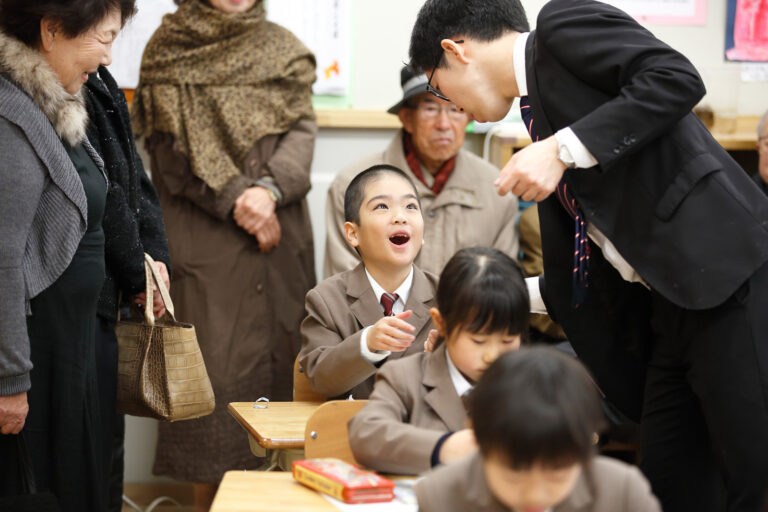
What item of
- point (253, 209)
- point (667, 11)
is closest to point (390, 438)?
point (253, 209)

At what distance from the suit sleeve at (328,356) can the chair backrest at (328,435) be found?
1.07 feet

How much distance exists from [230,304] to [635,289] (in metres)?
1.99

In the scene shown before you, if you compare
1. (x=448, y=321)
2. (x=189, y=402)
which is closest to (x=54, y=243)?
(x=189, y=402)

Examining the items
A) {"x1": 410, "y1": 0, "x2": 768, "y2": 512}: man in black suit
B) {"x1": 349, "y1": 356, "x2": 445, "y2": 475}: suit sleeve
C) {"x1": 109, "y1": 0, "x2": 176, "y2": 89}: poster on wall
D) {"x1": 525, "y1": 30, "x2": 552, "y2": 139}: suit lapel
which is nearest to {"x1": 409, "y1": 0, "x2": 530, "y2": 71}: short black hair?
{"x1": 410, "y1": 0, "x2": 768, "y2": 512}: man in black suit

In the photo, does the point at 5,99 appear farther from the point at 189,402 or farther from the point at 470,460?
the point at 470,460

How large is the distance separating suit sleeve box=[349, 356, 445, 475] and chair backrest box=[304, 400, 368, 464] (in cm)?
15

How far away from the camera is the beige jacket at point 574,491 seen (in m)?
1.22

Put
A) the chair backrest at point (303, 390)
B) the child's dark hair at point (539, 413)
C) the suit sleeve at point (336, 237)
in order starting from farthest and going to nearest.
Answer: the suit sleeve at point (336, 237) < the chair backrest at point (303, 390) < the child's dark hair at point (539, 413)

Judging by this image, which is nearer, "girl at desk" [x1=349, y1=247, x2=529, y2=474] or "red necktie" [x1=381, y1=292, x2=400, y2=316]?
"girl at desk" [x1=349, y1=247, x2=529, y2=474]

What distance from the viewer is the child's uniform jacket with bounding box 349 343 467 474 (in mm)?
1562

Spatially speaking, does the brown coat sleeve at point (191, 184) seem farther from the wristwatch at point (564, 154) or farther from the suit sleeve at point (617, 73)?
the wristwatch at point (564, 154)

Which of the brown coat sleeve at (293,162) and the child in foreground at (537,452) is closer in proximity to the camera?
the child in foreground at (537,452)

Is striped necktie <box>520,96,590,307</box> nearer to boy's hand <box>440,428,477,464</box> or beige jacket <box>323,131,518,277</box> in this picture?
boy's hand <box>440,428,477,464</box>

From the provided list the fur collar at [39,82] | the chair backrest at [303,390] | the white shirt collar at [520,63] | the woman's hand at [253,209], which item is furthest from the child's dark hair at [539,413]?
the woman's hand at [253,209]
